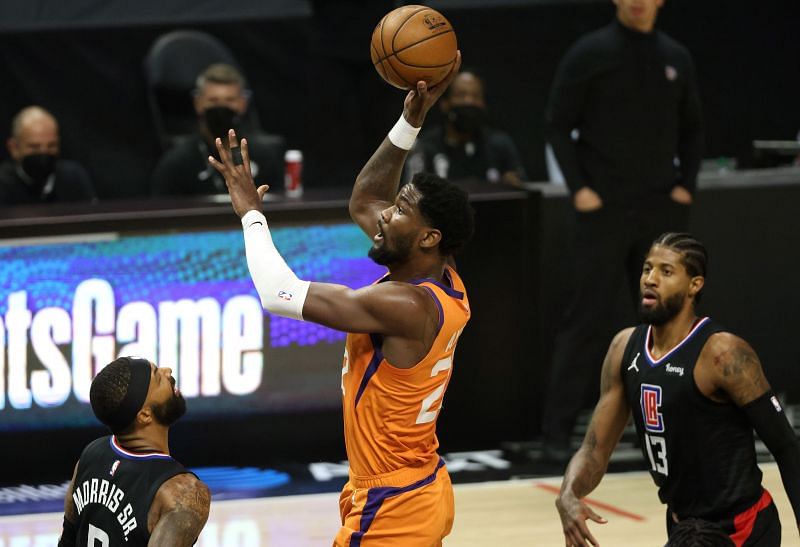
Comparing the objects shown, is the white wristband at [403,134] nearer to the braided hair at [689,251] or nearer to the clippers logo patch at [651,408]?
the braided hair at [689,251]

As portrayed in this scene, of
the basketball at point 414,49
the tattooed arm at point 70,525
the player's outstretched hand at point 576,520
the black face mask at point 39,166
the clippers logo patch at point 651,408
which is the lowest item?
the player's outstretched hand at point 576,520

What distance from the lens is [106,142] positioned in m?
10.7

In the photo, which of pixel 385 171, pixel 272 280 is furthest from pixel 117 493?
pixel 385 171

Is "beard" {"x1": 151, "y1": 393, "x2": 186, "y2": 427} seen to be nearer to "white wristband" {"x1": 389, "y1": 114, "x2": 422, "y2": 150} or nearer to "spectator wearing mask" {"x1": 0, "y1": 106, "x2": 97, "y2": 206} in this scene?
"white wristband" {"x1": 389, "y1": 114, "x2": 422, "y2": 150}

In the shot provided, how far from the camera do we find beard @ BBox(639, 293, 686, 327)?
4.91m

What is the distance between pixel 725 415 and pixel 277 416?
10.9ft

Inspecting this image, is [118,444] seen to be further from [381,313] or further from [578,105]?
[578,105]

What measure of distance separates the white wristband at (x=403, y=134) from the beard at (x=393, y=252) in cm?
52

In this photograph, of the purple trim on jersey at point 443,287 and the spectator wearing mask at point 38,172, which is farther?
the spectator wearing mask at point 38,172

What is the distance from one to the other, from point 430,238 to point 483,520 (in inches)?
104

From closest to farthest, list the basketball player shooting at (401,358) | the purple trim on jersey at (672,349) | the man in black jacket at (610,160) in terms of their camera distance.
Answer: the basketball player shooting at (401,358)
the purple trim on jersey at (672,349)
the man in black jacket at (610,160)

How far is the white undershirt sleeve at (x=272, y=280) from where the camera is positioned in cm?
411

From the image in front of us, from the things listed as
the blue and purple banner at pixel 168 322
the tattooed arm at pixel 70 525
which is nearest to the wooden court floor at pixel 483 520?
the blue and purple banner at pixel 168 322

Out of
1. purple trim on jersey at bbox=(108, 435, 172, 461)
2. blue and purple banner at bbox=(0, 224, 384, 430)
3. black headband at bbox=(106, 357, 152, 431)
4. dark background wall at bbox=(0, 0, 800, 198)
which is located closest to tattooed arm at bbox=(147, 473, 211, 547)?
purple trim on jersey at bbox=(108, 435, 172, 461)
